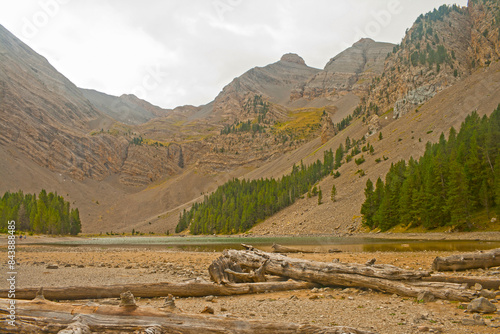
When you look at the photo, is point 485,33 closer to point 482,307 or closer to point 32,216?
point 482,307

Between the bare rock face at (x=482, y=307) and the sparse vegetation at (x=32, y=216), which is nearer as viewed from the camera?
the bare rock face at (x=482, y=307)

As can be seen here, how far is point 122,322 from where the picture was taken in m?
6.88

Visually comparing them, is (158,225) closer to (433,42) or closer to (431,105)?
(431,105)

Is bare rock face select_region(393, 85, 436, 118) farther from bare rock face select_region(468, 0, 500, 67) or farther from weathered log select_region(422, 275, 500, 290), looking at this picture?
weathered log select_region(422, 275, 500, 290)

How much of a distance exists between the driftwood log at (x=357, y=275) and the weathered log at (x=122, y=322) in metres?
6.19

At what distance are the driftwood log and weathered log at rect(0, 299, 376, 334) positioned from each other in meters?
6.19

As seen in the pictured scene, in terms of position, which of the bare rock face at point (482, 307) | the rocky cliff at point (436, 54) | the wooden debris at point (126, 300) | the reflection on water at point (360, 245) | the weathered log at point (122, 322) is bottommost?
the reflection on water at point (360, 245)

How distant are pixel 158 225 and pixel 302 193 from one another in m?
90.6

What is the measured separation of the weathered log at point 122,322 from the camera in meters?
6.64

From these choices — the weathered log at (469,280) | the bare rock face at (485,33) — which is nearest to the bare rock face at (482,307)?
the weathered log at (469,280)

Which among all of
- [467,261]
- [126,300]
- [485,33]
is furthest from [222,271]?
[485,33]

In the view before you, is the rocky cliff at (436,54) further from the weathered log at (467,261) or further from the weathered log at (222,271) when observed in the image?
the weathered log at (222,271)

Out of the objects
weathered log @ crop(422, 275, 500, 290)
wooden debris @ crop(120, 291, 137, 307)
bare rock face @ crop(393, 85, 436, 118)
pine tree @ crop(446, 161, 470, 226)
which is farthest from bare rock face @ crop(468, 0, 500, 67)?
wooden debris @ crop(120, 291, 137, 307)

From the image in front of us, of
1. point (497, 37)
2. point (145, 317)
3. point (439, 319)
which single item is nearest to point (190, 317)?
point (145, 317)
